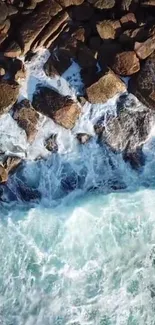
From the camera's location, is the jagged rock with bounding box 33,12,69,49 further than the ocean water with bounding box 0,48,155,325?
Yes

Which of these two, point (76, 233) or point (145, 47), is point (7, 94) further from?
point (76, 233)

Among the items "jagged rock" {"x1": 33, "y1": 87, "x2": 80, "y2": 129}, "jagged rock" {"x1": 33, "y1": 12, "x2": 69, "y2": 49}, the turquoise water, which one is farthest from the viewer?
"jagged rock" {"x1": 33, "y1": 12, "x2": 69, "y2": 49}

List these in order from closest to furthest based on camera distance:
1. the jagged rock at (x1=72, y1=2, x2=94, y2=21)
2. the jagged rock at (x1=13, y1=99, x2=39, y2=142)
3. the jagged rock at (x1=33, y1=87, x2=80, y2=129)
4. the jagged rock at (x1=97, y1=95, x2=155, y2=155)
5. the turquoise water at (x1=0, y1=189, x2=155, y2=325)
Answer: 1. the turquoise water at (x1=0, y1=189, x2=155, y2=325)
2. the jagged rock at (x1=33, y1=87, x2=80, y2=129)
3. the jagged rock at (x1=97, y1=95, x2=155, y2=155)
4. the jagged rock at (x1=13, y1=99, x2=39, y2=142)
5. the jagged rock at (x1=72, y1=2, x2=94, y2=21)

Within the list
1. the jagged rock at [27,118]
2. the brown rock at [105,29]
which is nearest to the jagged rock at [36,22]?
the brown rock at [105,29]

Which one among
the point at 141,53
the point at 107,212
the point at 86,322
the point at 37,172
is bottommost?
the point at 86,322

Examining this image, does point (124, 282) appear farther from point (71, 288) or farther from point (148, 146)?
point (148, 146)

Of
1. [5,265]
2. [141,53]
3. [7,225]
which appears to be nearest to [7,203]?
[7,225]

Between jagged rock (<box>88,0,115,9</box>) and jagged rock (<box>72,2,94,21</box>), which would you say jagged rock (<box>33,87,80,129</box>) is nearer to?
jagged rock (<box>72,2,94,21</box>)

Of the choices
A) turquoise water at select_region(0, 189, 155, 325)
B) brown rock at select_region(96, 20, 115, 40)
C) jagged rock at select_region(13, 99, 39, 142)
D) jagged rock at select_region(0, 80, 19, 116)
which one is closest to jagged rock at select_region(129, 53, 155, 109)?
brown rock at select_region(96, 20, 115, 40)
